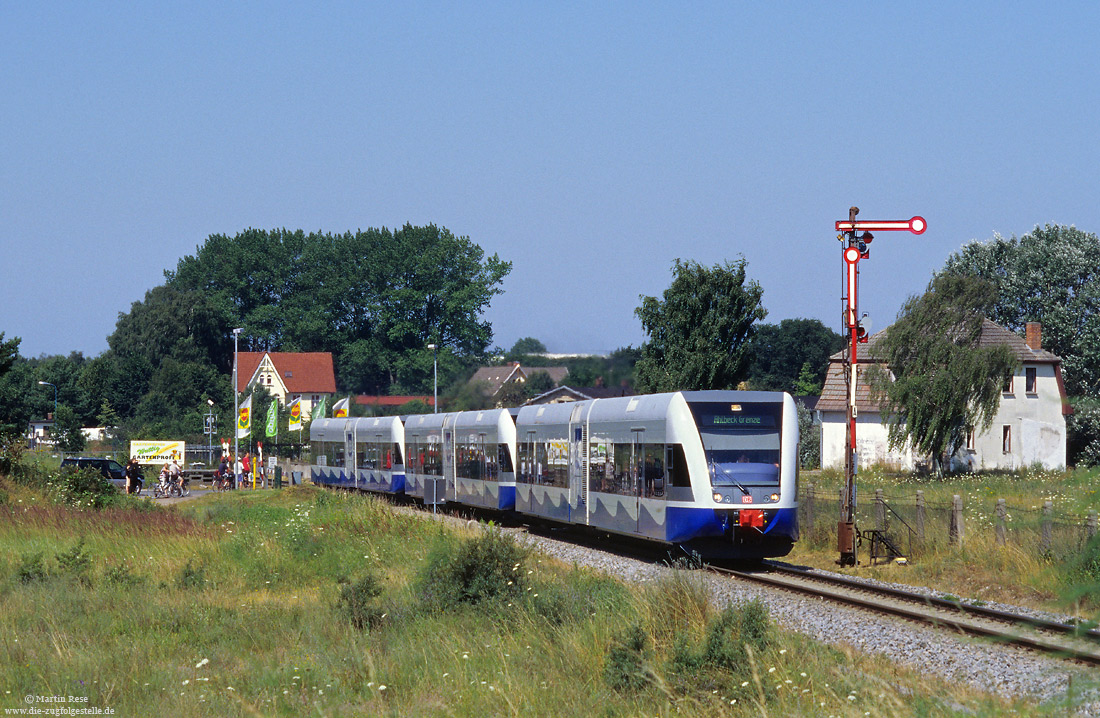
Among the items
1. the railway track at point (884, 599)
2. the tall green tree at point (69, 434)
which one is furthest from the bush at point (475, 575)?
the tall green tree at point (69, 434)

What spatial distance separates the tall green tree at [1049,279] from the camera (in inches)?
2603

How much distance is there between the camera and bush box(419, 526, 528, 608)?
13.4m

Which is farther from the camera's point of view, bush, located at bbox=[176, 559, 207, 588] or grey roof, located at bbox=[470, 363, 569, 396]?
grey roof, located at bbox=[470, 363, 569, 396]

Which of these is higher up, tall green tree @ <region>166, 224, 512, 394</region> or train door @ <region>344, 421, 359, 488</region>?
tall green tree @ <region>166, 224, 512, 394</region>

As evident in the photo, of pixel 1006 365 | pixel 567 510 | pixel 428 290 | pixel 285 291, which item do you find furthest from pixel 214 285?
pixel 567 510

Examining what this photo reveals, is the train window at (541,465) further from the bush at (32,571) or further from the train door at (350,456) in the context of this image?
the train door at (350,456)

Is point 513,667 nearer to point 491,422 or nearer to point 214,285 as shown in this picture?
point 491,422

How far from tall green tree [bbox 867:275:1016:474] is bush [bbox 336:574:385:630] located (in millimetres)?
34742

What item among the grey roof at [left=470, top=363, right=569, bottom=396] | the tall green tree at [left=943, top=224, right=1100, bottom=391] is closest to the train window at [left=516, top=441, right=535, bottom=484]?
the grey roof at [left=470, top=363, right=569, bottom=396]

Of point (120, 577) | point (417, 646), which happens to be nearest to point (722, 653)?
point (417, 646)

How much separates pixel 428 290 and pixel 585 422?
89774 millimetres

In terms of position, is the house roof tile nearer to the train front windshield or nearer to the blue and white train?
the blue and white train

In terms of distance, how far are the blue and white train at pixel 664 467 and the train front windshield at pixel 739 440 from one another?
0.02 meters

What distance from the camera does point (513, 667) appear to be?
10.1 meters
